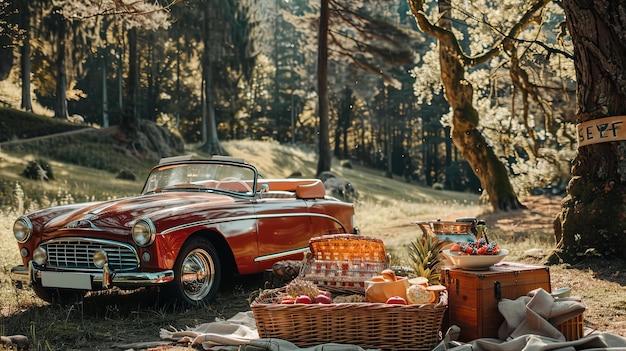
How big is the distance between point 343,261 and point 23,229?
318 cm

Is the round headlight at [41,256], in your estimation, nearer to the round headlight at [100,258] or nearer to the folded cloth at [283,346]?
the round headlight at [100,258]

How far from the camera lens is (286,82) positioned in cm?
5166

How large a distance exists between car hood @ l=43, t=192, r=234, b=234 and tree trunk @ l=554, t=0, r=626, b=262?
4307 millimetres

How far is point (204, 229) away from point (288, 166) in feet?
91.1

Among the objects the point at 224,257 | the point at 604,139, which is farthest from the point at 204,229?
the point at 604,139

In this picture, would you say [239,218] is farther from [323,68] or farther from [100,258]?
[323,68]

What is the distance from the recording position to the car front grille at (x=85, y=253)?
18.1 feet

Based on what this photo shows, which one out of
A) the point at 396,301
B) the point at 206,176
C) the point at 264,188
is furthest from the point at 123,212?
the point at 396,301

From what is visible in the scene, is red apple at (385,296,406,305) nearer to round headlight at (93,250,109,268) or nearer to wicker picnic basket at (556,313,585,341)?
wicker picnic basket at (556,313,585,341)

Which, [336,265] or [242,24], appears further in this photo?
[242,24]

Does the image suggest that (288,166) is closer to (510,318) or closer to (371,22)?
(371,22)

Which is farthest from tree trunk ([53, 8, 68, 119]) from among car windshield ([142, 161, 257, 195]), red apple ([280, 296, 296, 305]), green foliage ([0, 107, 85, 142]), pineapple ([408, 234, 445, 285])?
red apple ([280, 296, 296, 305])

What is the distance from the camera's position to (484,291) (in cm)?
420

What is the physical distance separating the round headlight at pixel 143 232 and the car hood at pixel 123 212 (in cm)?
10
